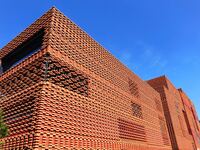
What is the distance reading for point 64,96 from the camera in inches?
273

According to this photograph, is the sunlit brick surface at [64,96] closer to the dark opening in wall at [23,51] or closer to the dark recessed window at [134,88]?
the dark opening in wall at [23,51]

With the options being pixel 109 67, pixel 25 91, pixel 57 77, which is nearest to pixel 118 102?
pixel 109 67

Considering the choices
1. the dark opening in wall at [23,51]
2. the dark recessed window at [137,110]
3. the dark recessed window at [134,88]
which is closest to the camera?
the dark opening in wall at [23,51]

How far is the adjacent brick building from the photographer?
601cm

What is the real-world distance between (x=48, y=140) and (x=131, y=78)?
9.78 meters

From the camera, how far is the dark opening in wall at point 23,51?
8219mm

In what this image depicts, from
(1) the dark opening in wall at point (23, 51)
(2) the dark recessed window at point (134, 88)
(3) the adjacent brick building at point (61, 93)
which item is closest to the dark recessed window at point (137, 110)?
(2) the dark recessed window at point (134, 88)

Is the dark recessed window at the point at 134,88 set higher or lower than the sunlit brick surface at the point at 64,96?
higher

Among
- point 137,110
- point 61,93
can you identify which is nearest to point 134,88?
point 137,110

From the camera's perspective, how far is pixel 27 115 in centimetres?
607

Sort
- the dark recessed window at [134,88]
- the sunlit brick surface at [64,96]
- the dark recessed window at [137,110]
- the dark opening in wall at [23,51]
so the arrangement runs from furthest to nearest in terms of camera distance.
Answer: the dark recessed window at [134,88]
the dark recessed window at [137,110]
the dark opening in wall at [23,51]
the sunlit brick surface at [64,96]

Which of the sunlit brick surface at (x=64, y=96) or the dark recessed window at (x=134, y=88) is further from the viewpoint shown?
the dark recessed window at (x=134, y=88)

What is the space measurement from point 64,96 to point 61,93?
178 millimetres

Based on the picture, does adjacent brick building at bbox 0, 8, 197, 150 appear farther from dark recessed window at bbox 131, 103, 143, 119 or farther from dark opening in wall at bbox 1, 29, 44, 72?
dark recessed window at bbox 131, 103, 143, 119
